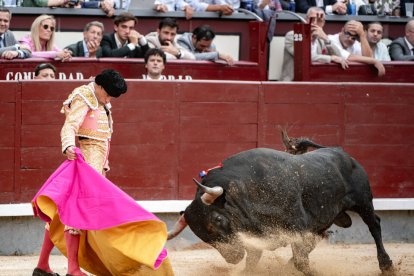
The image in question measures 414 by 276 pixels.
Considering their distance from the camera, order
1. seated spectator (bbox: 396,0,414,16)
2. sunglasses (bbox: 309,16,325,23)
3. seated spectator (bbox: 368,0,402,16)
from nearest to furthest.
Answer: sunglasses (bbox: 309,16,325,23)
seated spectator (bbox: 368,0,402,16)
seated spectator (bbox: 396,0,414,16)

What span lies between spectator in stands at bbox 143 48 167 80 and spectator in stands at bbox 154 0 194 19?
3.76 feet

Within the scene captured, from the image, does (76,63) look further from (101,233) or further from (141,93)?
(101,233)

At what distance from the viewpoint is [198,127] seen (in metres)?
8.93

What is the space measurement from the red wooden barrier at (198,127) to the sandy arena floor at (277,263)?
60cm

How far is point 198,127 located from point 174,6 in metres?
1.72

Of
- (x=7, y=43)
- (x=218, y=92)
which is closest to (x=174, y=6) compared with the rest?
(x=218, y=92)

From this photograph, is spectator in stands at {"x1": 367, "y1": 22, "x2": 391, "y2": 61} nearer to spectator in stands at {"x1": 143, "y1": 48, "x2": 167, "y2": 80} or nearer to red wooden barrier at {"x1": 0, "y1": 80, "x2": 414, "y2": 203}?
red wooden barrier at {"x1": 0, "y1": 80, "x2": 414, "y2": 203}

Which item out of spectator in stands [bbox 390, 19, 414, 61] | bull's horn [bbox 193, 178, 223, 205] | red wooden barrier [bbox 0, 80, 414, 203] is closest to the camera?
bull's horn [bbox 193, 178, 223, 205]

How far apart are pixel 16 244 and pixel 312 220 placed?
2.39 m

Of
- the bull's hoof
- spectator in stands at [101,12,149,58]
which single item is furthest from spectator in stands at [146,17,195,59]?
the bull's hoof

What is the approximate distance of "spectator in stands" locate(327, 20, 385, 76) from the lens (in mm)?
10186

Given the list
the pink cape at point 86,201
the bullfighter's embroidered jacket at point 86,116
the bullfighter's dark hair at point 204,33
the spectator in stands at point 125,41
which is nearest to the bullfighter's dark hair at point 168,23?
the spectator in stands at point 125,41

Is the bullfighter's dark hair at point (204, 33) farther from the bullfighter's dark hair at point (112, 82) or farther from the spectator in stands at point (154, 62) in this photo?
the bullfighter's dark hair at point (112, 82)

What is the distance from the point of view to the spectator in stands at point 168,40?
9383mm
